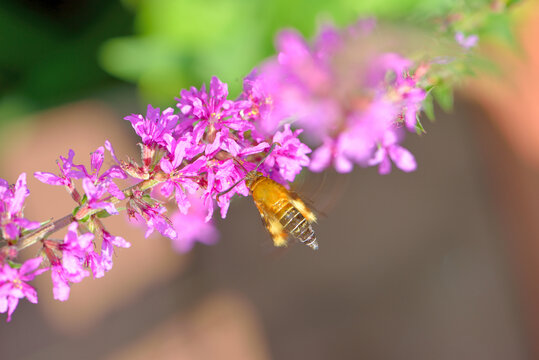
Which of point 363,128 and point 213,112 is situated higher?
point 213,112

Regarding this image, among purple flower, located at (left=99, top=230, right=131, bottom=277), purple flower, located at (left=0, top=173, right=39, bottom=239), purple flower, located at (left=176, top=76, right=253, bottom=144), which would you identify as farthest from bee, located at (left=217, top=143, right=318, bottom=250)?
purple flower, located at (left=0, top=173, right=39, bottom=239)

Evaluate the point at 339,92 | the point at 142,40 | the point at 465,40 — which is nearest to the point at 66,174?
the point at 339,92

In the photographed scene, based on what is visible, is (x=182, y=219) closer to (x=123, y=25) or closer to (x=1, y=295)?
(x=1, y=295)

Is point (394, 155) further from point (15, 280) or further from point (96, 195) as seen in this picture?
point (15, 280)

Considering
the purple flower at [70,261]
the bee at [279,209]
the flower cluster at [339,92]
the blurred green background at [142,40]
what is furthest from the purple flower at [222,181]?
the blurred green background at [142,40]

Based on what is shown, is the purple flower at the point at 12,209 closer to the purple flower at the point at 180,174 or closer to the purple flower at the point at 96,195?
the purple flower at the point at 96,195

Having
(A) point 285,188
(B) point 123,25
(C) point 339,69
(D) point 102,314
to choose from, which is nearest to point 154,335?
(D) point 102,314

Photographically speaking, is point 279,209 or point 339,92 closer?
point 339,92
